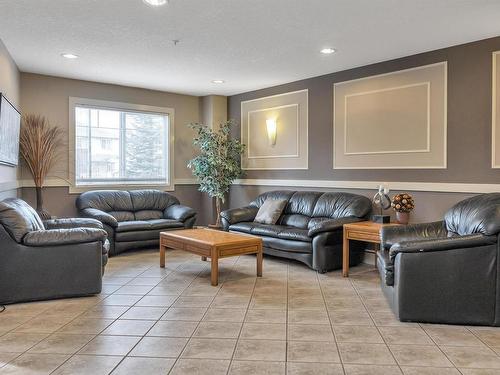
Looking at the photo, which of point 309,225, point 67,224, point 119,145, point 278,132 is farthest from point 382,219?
point 119,145

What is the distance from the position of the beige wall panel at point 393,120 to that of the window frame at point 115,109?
3007 mm

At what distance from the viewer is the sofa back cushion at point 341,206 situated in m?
5.24

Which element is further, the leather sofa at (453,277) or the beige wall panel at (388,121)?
the beige wall panel at (388,121)

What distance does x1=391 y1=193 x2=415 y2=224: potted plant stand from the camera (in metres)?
4.74

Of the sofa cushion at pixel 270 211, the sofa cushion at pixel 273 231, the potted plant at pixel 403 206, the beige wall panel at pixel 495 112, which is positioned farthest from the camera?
the sofa cushion at pixel 270 211

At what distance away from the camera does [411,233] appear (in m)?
4.11

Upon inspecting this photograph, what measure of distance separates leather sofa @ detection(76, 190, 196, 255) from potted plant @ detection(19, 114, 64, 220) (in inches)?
22.9

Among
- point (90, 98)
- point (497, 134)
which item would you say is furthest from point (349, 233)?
point (90, 98)

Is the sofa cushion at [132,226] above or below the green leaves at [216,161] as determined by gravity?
below

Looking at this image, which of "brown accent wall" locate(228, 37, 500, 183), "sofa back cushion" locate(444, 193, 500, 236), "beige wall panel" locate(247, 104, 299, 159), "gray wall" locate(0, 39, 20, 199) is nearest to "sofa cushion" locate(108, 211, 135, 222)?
"gray wall" locate(0, 39, 20, 199)

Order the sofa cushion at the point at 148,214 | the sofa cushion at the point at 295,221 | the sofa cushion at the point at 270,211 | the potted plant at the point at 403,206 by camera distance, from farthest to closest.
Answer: the sofa cushion at the point at 148,214, the sofa cushion at the point at 270,211, the sofa cushion at the point at 295,221, the potted plant at the point at 403,206

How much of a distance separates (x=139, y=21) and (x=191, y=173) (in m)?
4.08

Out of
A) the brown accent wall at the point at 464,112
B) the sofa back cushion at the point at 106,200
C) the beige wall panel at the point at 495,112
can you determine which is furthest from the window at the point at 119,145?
the beige wall panel at the point at 495,112

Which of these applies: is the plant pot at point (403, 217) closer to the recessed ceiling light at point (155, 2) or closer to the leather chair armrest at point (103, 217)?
the recessed ceiling light at point (155, 2)
